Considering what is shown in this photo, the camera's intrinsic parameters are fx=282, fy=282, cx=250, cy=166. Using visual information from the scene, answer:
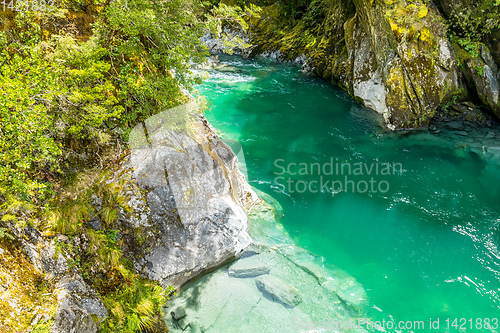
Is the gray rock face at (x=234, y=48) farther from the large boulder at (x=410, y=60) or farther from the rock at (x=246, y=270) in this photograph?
the rock at (x=246, y=270)

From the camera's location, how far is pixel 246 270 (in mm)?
6289

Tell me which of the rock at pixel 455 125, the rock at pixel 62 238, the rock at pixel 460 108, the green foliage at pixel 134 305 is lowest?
the green foliage at pixel 134 305

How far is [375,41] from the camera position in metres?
12.5

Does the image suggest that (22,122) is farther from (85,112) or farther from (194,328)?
(194,328)

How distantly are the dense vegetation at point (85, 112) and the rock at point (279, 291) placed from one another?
2.05 meters

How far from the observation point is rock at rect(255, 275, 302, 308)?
19.0ft

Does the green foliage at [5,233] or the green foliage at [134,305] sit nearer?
the green foliage at [5,233]

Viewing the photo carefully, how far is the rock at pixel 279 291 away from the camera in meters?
5.80

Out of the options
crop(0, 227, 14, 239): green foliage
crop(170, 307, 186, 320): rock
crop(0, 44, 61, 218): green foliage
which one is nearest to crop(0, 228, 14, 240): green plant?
crop(0, 227, 14, 239): green foliage

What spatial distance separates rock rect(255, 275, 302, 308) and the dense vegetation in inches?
80.8

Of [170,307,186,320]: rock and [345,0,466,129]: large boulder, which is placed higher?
[345,0,466,129]: large boulder

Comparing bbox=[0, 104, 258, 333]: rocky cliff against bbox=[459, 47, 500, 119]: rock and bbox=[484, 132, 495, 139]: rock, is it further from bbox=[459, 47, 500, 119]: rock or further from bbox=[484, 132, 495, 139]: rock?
bbox=[459, 47, 500, 119]: rock

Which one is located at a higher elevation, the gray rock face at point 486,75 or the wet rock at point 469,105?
the gray rock face at point 486,75

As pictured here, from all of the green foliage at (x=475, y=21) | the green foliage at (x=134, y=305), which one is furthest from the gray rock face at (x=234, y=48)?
the green foliage at (x=134, y=305)
